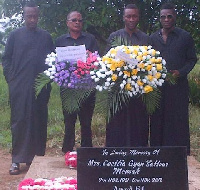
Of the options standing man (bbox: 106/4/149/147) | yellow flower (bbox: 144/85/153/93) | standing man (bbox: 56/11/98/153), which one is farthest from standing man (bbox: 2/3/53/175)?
yellow flower (bbox: 144/85/153/93)

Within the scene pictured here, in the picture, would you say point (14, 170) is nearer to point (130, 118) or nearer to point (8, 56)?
point (8, 56)

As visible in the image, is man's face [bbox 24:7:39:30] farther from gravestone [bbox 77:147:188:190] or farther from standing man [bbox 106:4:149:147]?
gravestone [bbox 77:147:188:190]

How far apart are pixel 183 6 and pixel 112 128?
126 inches

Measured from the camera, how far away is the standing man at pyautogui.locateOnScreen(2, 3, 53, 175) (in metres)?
6.02

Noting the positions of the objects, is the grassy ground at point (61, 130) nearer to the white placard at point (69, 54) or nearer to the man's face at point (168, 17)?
the man's face at point (168, 17)

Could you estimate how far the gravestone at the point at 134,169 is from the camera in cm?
397

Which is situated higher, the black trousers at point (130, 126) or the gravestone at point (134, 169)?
the black trousers at point (130, 126)

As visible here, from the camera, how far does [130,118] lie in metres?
5.38

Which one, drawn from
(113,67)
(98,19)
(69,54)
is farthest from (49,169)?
(98,19)

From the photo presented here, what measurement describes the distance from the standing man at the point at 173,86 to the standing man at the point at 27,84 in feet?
4.50

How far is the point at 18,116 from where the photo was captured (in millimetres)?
6184

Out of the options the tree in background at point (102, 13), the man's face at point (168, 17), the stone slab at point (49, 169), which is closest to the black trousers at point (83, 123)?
the stone slab at point (49, 169)

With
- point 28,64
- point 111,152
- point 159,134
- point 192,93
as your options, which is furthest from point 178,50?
point 192,93

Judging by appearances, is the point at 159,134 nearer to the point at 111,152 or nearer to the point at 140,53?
the point at 140,53
